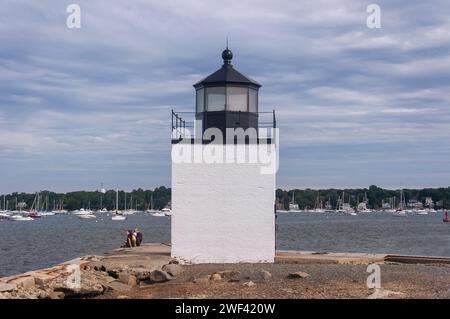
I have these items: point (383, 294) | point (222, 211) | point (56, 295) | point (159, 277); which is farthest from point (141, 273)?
point (383, 294)

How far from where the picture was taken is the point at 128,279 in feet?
54.6

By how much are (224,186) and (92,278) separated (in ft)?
18.7

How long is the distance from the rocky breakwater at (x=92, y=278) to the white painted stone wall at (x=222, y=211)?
1161mm

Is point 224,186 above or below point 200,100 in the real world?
below

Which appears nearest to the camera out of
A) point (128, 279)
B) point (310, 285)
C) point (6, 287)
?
point (6, 287)

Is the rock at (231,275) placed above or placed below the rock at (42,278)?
above

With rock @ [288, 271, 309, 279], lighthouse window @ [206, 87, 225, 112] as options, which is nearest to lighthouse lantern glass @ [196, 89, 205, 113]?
lighthouse window @ [206, 87, 225, 112]

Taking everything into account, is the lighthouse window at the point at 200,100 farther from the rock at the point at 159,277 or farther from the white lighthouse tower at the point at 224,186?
the rock at the point at 159,277

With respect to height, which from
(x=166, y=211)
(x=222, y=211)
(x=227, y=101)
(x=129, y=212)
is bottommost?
(x=129, y=212)

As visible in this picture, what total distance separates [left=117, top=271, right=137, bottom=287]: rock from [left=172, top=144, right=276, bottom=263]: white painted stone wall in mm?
3841

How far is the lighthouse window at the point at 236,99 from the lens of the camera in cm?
2059

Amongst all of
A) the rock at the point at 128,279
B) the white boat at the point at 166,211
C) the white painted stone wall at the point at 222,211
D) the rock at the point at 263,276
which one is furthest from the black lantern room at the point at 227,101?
the white boat at the point at 166,211

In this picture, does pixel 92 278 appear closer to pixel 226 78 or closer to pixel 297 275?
pixel 297 275

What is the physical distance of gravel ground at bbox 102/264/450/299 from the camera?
1416 centimetres
